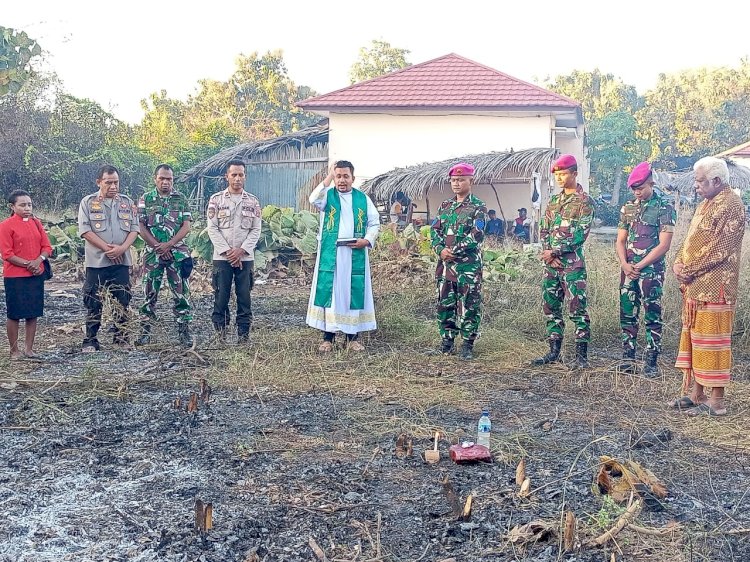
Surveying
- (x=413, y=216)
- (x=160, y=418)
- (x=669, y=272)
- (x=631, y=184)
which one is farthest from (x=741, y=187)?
(x=160, y=418)

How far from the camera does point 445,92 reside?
832 inches

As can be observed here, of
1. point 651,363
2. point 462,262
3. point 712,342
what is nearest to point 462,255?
point 462,262

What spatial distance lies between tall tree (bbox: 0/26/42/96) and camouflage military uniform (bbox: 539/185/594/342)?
4.65 m

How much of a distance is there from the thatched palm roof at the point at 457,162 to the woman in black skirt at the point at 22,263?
1181 cm

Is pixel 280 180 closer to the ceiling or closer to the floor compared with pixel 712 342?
closer to the ceiling

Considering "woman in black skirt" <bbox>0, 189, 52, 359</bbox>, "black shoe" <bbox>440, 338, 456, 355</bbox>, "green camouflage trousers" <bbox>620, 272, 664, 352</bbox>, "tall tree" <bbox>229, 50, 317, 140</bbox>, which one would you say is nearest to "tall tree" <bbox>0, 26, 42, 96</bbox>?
"woman in black skirt" <bbox>0, 189, 52, 359</bbox>

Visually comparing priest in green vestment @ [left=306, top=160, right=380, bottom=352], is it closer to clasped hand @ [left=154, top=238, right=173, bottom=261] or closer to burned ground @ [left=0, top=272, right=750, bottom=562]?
burned ground @ [left=0, top=272, right=750, bottom=562]

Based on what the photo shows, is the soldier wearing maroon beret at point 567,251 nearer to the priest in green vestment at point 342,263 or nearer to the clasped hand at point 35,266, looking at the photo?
the priest in green vestment at point 342,263

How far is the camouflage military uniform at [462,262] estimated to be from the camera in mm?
6746

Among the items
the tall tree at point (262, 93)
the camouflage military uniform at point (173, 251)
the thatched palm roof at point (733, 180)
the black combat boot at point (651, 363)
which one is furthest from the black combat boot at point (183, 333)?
the tall tree at point (262, 93)

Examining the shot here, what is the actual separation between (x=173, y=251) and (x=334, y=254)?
1.51 m

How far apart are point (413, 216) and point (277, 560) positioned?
17308mm

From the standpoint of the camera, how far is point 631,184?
20.0ft

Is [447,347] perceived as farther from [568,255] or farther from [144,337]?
[144,337]
